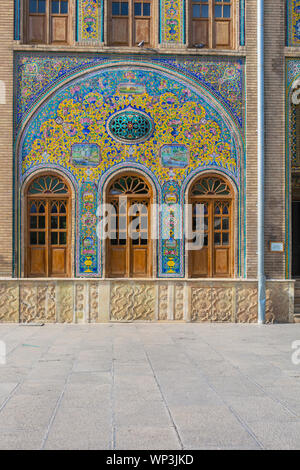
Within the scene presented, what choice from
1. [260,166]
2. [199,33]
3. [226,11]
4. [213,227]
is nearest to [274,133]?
[260,166]

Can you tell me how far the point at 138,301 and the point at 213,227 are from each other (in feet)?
6.81

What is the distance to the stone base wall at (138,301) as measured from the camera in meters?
10.5

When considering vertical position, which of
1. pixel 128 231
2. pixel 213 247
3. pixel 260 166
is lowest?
pixel 213 247

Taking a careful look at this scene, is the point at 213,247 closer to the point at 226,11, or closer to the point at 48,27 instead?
the point at 226,11

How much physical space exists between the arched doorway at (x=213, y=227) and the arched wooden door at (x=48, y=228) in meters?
2.47

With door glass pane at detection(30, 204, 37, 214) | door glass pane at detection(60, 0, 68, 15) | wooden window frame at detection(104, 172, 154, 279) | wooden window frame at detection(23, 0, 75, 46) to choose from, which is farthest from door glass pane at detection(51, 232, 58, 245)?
door glass pane at detection(60, 0, 68, 15)

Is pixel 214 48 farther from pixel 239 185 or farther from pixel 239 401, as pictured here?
pixel 239 401

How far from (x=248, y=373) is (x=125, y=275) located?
15.1 ft

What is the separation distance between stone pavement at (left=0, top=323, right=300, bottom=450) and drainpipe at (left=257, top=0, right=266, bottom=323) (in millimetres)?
1217

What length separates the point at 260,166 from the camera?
422 inches

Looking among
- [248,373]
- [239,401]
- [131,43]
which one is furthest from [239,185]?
[239,401]

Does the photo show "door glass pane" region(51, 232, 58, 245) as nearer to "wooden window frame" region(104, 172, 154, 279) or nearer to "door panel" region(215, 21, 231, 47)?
"wooden window frame" region(104, 172, 154, 279)

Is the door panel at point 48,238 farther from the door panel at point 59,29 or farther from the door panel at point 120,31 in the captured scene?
the door panel at point 120,31

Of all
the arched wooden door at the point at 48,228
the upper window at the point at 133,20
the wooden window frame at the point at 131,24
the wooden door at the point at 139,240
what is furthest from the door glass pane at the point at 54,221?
the upper window at the point at 133,20
